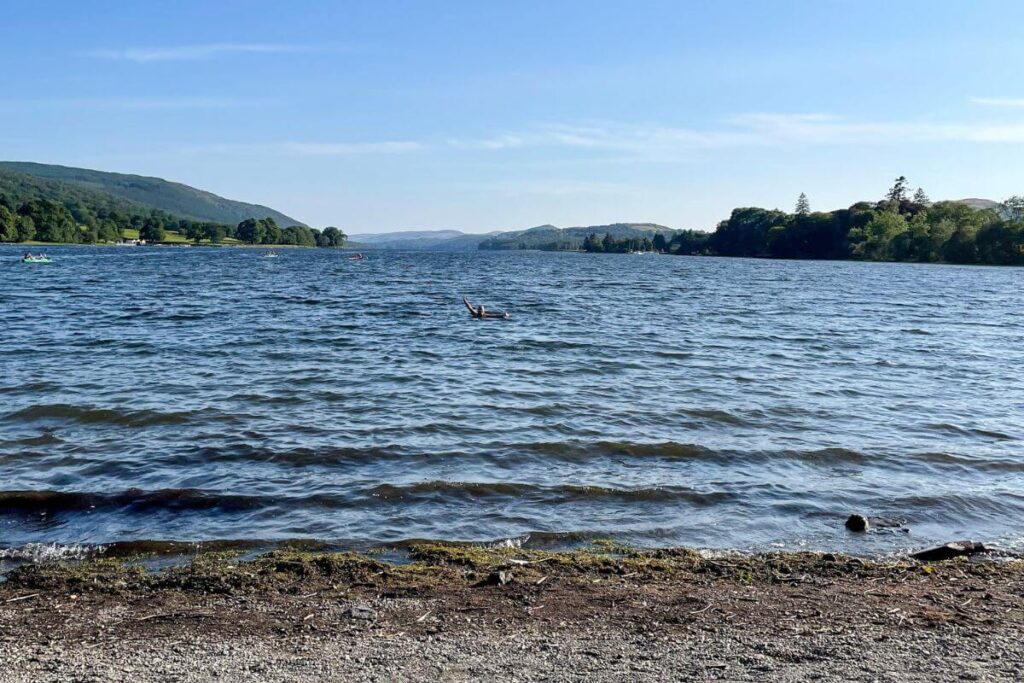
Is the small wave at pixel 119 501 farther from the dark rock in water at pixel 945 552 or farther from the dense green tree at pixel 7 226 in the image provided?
the dense green tree at pixel 7 226

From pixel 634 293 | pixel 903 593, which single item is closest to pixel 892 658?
pixel 903 593

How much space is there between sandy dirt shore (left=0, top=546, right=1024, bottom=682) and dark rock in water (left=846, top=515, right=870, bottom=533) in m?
1.67

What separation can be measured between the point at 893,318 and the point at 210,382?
41.4 metres

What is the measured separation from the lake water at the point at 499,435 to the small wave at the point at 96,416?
0.09m

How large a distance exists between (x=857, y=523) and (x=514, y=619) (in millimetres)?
6319

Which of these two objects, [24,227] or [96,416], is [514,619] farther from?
[24,227]

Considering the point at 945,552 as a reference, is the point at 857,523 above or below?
below

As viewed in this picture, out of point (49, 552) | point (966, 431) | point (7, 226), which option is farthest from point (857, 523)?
point (7, 226)

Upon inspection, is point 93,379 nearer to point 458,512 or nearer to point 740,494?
point 458,512

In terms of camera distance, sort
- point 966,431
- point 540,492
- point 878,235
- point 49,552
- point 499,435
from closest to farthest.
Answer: point 49,552 → point 540,492 → point 499,435 → point 966,431 → point 878,235

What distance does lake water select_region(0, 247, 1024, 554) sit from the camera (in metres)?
11.5

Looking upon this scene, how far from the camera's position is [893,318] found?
48.6m

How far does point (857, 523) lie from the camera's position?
451 inches

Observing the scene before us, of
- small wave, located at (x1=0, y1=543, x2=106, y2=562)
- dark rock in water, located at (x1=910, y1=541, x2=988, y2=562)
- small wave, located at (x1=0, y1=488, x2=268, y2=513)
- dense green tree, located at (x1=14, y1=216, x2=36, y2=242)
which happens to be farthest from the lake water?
dense green tree, located at (x1=14, y1=216, x2=36, y2=242)
